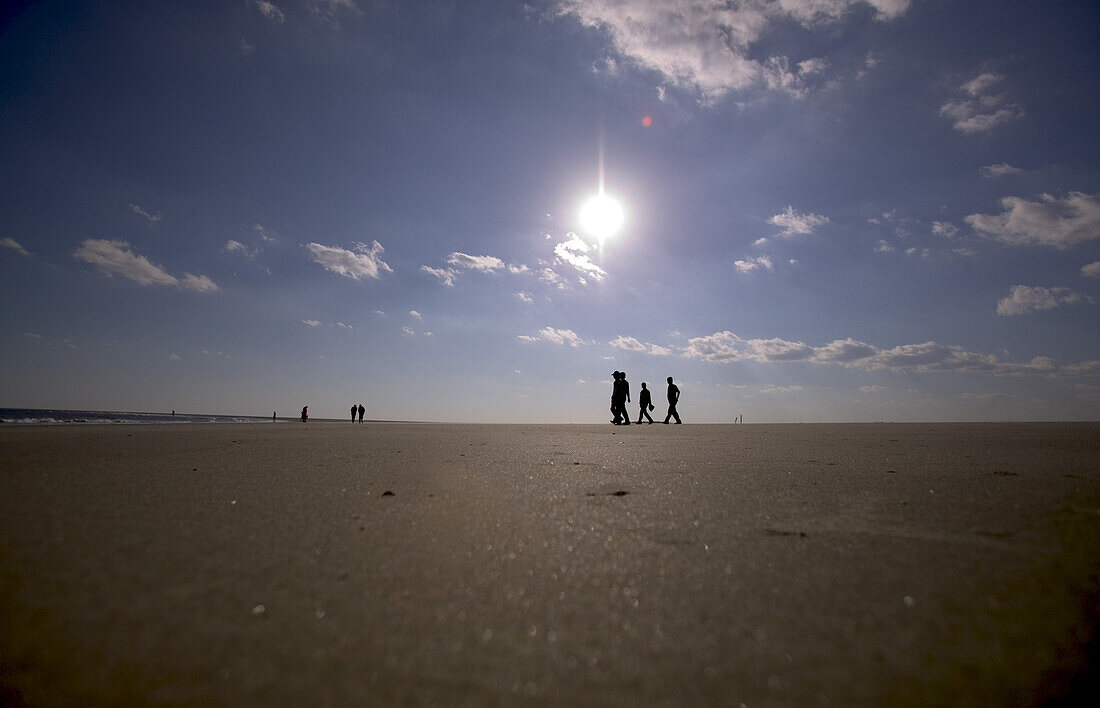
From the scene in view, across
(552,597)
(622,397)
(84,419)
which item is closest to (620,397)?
(622,397)

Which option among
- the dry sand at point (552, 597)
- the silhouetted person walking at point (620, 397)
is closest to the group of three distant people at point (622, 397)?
the silhouetted person walking at point (620, 397)

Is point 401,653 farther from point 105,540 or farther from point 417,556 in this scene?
point 105,540

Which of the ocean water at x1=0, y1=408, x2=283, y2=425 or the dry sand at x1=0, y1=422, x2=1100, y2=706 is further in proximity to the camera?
the ocean water at x1=0, y1=408, x2=283, y2=425

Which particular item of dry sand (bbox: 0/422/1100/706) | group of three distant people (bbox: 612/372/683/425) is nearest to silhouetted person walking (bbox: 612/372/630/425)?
group of three distant people (bbox: 612/372/683/425)

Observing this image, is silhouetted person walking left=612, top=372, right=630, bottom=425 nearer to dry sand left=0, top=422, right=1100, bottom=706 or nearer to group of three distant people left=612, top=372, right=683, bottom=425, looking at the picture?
group of three distant people left=612, top=372, right=683, bottom=425

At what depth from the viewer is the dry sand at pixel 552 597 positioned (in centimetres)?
79

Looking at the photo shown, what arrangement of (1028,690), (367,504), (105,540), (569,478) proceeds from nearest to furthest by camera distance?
(1028,690)
(105,540)
(367,504)
(569,478)

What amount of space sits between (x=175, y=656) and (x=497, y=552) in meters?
0.74

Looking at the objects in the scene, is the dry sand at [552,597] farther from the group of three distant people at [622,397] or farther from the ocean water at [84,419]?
the ocean water at [84,419]

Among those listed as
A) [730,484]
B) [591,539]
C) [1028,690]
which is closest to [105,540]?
[591,539]

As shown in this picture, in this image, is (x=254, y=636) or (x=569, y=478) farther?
(x=569, y=478)

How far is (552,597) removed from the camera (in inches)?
43.8

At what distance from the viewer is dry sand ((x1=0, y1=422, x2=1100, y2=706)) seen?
792 mm

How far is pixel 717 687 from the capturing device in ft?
2.55
